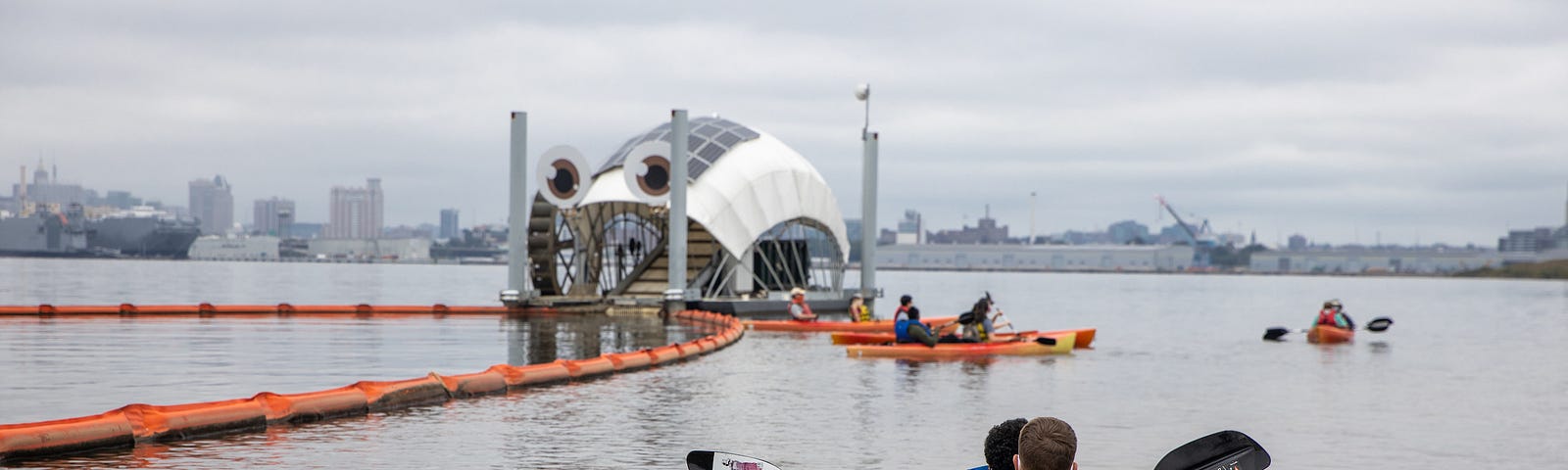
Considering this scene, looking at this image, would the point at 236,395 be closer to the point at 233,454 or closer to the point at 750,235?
the point at 233,454

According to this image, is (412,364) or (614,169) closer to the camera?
(412,364)

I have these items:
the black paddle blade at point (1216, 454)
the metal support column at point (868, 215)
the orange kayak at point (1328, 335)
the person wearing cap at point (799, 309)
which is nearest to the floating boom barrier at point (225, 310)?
the person wearing cap at point (799, 309)

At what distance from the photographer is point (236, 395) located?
20234 mm

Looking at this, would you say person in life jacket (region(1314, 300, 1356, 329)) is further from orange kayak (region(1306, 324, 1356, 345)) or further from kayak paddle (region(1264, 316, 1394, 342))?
kayak paddle (region(1264, 316, 1394, 342))

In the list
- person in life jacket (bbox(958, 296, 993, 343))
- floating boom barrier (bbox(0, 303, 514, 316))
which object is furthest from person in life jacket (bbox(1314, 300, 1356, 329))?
floating boom barrier (bbox(0, 303, 514, 316))

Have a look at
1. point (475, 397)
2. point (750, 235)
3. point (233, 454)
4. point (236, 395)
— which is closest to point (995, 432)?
point (233, 454)

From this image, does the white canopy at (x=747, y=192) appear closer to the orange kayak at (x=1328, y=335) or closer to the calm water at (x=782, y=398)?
the calm water at (x=782, y=398)

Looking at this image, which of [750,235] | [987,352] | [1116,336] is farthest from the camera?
[750,235]

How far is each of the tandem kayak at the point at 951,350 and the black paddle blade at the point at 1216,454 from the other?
70.6ft

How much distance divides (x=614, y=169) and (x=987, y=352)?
25463 mm

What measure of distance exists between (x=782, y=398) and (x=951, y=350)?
9418 mm

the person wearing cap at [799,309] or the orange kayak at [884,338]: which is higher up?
the person wearing cap at [799,309]

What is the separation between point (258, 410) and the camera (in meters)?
16.1

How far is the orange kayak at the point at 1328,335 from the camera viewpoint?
43.8m
